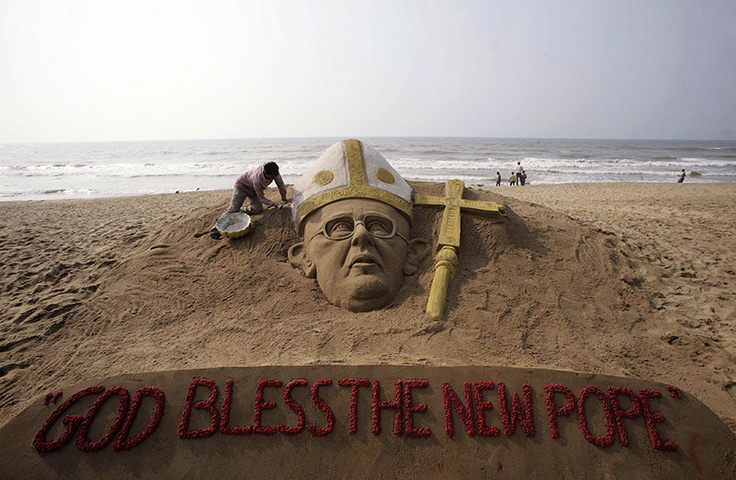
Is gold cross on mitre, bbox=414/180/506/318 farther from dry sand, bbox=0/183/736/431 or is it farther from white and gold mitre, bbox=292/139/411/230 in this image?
white and gold mitre, bbox=292/139/411/230

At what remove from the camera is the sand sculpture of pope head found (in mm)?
3562

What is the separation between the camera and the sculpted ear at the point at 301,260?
13.0 ft

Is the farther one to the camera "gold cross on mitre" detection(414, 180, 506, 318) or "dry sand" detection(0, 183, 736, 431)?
"gold cross on mitre" detection(414, 180, 506, 318)

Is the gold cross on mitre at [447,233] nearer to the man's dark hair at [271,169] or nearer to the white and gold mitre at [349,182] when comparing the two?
the white and gold mitre at [349,182]

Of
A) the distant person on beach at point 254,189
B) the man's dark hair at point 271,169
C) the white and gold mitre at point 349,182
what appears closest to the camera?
the white and gold mitre at point 349,182

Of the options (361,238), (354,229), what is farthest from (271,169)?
(361,238)

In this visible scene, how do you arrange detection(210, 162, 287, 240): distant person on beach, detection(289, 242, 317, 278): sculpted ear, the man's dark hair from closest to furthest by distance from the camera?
detection(289, 242, 317, 278): sculpted ear → the man's dark hair → detection(210, 162, 287, 240): distant person on beach

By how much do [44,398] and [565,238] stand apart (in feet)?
19.2

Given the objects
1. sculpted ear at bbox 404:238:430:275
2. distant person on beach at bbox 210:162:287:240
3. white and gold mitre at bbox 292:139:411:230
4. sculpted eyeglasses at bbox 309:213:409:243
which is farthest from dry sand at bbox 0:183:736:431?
sculpted eyeglasses at bbox 309:213:409:243

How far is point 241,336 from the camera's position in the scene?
3.28m

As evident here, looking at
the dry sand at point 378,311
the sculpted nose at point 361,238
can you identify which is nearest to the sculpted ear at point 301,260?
the dry sand at point 378,311

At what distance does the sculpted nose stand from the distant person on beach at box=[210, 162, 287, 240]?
166cm

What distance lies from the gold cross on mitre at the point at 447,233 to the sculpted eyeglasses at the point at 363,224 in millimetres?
631

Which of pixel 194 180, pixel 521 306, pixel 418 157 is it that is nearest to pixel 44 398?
pixel 521 306
